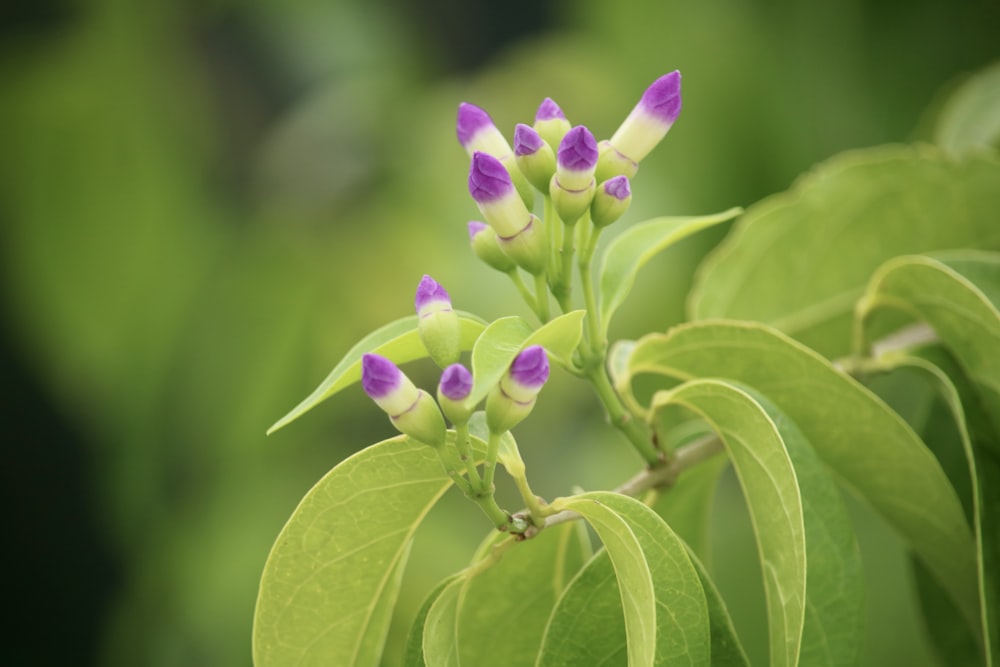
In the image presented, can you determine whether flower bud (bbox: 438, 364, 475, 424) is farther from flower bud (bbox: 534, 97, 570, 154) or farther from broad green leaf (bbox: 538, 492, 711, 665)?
flower bud (bbox: 534, 97, 570, 154)

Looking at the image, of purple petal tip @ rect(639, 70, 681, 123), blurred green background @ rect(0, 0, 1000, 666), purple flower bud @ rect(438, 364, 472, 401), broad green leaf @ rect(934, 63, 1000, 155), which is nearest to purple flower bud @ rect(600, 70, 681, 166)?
purple petal tip @ rect(639, 70, 681, 123)

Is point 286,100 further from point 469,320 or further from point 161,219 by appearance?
point 469,320

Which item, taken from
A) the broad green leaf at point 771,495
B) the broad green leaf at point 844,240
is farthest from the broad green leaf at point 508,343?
the broad green leaf at point 844,240

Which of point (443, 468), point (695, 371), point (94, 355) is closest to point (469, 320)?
point (443, 468)

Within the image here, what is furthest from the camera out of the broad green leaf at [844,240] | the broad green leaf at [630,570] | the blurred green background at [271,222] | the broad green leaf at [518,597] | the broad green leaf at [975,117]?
the blurred green background at [271,222]

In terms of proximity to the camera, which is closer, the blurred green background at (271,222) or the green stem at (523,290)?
the green stem at (523,290)

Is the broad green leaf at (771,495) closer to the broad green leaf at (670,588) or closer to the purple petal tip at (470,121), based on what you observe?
the broad green leaf at (670,588)

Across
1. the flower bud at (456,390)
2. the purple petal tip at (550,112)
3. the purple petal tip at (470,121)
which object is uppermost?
the purple petal tip at (470,121)
